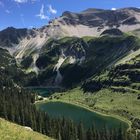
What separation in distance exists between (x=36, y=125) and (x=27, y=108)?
1964 centimetres

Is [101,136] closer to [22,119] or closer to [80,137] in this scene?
[80,137]

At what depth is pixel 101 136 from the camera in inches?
6265

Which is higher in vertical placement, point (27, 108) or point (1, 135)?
point (1, 135)

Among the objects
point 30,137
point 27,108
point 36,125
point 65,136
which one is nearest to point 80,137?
point 65,136

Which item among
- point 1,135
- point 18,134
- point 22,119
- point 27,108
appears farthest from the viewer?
point 27,108

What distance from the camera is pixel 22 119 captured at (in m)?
161

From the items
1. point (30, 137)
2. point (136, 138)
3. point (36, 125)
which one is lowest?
point (136, 138)

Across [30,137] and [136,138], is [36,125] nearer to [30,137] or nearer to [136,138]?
[136,138]

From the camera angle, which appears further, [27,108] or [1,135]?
[27,108]

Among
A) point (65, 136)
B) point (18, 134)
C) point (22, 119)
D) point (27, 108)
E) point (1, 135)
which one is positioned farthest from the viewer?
point (27, 108)

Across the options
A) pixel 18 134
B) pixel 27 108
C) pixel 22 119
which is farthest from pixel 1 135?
pixel 27 108

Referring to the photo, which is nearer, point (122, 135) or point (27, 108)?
point (122, 135)

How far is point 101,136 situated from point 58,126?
19506 millimetres

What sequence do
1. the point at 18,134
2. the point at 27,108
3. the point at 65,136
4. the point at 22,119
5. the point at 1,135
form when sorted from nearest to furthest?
the point at 1,135, the point at 18,134, the point at 65,136, the point at 22,119, the point at 27,108
